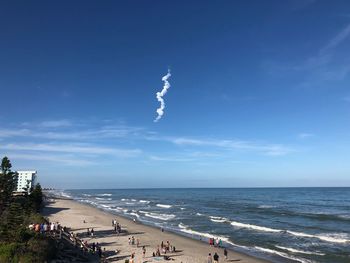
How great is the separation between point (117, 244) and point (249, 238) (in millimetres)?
17488

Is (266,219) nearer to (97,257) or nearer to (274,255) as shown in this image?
(274,255)

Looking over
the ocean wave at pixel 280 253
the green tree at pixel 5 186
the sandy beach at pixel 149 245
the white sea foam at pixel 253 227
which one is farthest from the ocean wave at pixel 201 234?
the green tree at pixel 5 186

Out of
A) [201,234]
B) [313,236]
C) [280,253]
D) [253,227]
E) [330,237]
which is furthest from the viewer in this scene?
[253,227]

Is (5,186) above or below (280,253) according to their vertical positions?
above

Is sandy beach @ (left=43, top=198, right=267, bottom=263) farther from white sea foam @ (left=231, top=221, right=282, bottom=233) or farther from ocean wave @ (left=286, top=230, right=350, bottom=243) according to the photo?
ocean wave @ (left=286, top=230, right=350, bottom=243)

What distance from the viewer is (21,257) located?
2378cm

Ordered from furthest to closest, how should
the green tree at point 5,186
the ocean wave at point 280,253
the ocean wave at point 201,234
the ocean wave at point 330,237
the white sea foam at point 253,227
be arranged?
the white sea foam at point 253,227, the ocean wave at point 201,234, the ocean wave at point 330,237, the green tree at point 5,186, the ocean wave at point 280,253

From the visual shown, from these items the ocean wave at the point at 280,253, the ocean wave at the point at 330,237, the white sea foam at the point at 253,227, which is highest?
the white sea foam at the point at 253,227

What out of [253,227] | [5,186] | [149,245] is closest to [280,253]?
[149,245]

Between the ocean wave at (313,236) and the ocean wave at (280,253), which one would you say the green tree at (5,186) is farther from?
the ocean wave at (313,236)

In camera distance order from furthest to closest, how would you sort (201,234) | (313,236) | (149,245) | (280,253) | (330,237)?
(201,234) → (313,236) → (330,237) → (149,245) → (280,253)

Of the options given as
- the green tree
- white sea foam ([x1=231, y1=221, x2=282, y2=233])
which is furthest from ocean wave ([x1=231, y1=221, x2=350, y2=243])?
the green tree

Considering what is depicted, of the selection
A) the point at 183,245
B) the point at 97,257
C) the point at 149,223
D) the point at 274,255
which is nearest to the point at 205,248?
the point at 183,245

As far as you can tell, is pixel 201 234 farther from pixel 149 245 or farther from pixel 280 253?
pixel 280 253
